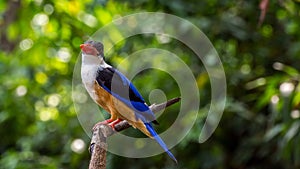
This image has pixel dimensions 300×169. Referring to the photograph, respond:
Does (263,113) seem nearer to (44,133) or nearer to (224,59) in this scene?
(224,59)

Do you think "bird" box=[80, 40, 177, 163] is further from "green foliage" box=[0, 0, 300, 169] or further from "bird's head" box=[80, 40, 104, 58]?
"green foliage" box=[0, 0, 300, 169]

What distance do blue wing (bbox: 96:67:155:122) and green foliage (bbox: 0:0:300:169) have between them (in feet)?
4.85

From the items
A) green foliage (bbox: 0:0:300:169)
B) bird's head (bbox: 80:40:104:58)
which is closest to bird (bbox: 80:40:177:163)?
bird's head (bbox: 80:40:104:58)

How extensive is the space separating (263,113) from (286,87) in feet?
2.00

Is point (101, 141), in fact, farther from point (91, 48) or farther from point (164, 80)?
point (164, 80)

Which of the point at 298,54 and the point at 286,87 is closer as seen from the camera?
the point at 286,87

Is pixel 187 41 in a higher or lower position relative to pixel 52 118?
higher

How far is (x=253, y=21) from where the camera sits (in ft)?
13.5

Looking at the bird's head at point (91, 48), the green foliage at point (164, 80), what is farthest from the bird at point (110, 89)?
the green foliage at point (164, 80)

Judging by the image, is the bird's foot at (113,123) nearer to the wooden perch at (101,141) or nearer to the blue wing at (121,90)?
the wooden perch at (101,141)

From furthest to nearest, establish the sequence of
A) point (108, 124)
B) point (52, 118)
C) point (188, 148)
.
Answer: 1. point (52, 118)
2. point (188, 148)
3. point (108, 124)

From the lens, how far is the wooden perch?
1.78m

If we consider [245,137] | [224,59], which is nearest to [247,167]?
[245,137]

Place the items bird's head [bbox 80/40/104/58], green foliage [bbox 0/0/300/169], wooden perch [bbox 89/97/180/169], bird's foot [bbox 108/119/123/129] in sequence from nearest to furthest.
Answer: wooden perch [bbox 89/97/180/169] → bird's head [bbox 80/40/104/58] → bird's foot [bbox 108/119/123/129] → green foliage [bbox 0/0/300/169]
